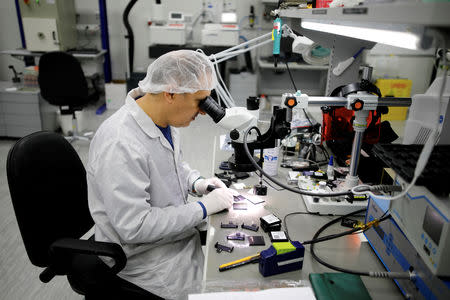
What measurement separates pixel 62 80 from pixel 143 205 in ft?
8.94

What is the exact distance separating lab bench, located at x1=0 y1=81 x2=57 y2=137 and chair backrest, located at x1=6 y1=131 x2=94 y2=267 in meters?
2.69

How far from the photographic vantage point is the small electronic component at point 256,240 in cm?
111

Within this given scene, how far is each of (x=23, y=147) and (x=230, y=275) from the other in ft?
2.63

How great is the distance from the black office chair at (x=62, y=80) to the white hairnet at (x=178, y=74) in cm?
250

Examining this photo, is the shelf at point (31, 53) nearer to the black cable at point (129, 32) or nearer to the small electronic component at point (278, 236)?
the black cable at point (129, 32)

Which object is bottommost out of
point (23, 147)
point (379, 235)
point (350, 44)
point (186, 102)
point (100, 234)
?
point (100, 234)

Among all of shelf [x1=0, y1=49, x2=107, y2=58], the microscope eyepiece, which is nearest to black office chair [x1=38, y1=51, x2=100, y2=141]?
shelf [x1=0, y1=49, x2=107, y2=58]

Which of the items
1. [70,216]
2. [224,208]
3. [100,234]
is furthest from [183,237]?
[70,216]

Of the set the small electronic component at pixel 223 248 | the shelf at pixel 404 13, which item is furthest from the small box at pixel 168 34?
the shelf at pixel 404 13

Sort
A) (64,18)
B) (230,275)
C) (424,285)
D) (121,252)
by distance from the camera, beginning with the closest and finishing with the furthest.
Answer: (424,285), (230,275), (121,252), (64,18)

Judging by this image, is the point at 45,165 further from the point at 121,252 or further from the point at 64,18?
the point at 64,18

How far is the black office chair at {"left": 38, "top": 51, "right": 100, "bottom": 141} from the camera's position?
3.28 m

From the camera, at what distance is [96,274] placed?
123 centimetres

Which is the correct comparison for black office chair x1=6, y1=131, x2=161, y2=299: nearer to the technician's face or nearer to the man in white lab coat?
the man in white lab coat
